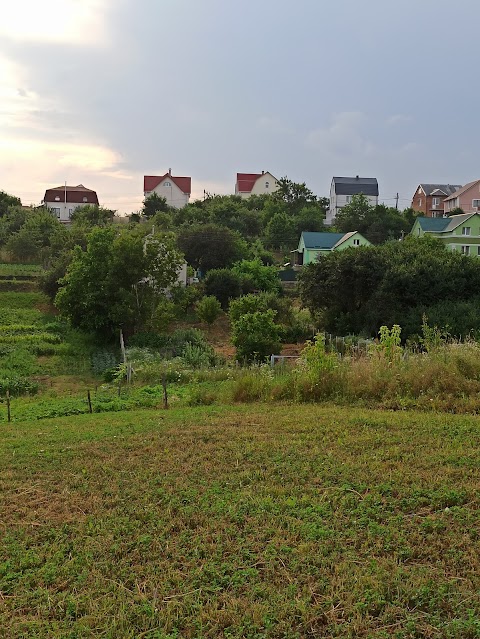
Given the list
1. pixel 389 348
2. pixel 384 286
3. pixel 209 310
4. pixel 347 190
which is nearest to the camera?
pixel 389 348

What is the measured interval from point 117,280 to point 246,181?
45177mm

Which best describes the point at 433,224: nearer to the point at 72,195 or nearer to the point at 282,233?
the point at 282,233

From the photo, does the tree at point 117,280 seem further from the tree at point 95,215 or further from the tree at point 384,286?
the tree at point 95,215

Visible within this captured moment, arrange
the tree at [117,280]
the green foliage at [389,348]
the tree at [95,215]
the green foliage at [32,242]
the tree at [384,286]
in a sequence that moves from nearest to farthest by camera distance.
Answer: the green foliage at [389,348], the tree at [117,280], the tree at [384,286], the green foliage at [32,242], the tree at [95,215]

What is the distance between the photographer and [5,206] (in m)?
45.4

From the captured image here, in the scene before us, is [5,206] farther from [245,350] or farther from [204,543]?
[204,543]

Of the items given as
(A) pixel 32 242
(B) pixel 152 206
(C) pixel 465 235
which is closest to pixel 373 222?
(C) pixel 465 235

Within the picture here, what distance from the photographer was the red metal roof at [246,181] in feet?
201

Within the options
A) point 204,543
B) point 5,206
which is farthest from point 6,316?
point 5,206

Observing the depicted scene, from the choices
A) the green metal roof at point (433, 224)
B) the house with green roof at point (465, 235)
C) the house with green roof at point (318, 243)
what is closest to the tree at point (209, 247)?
the house with green roof at point (318, 243)

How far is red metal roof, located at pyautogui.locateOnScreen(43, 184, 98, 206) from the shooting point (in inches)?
2057

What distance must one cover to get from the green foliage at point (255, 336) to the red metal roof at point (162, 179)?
4259 centimetres

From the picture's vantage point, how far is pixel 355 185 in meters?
55.8

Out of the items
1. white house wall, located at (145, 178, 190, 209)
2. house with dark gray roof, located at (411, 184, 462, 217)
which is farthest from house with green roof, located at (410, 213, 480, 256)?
white house wall, located at (145, 178, 190, 209)
